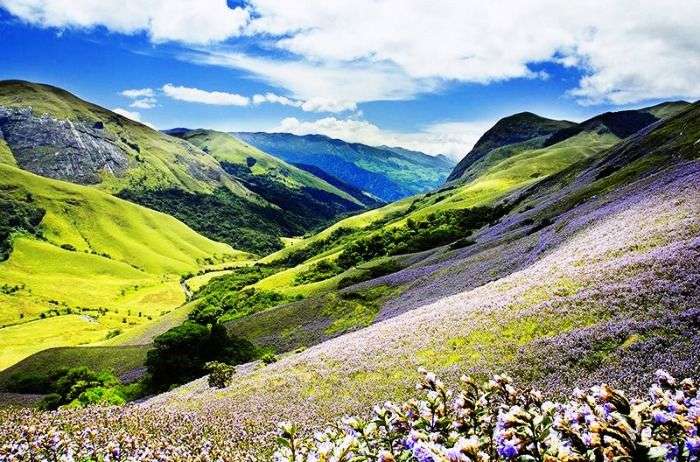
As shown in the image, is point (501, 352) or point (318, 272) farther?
point (318, 272)

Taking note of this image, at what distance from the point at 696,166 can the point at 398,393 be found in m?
40.2

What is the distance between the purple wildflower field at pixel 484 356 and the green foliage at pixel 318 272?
9738 centimetres

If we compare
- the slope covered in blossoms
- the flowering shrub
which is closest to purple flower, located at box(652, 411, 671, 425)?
the flowering shrub

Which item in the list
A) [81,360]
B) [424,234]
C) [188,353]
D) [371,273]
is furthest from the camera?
[424,234]

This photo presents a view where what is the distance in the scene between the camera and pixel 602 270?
26828 mm

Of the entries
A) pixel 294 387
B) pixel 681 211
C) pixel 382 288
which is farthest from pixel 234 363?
pixel 681 211

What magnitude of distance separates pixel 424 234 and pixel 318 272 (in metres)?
43.8

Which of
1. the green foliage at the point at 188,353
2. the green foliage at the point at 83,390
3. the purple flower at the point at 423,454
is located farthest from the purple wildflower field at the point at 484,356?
the green foliage at the point at 188,353

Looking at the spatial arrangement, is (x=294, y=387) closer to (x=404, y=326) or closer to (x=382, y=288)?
(x=404, y=326)

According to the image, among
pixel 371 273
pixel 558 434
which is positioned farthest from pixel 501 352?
pixel 371 273

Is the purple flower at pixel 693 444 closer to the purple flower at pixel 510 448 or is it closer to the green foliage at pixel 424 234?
the purple flower at pixel 510 448

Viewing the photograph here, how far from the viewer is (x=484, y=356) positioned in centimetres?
2289

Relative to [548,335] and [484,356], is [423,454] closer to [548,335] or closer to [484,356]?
[484,356]

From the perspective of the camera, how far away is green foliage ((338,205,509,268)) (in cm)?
10194
